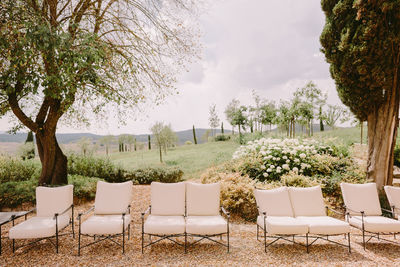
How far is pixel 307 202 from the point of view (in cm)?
482

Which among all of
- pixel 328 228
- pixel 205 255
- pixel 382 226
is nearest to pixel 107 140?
pixel 205 255

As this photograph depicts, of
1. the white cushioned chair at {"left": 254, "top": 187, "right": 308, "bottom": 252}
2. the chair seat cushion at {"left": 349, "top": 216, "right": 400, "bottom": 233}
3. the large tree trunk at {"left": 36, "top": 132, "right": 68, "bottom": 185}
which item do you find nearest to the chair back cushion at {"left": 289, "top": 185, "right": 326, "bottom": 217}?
the white cushioned chair at {"left": 254, "top": 187, "right": 308, "bottom": 252}

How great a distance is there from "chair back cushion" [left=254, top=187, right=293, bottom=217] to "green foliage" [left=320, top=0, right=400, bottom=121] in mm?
3483

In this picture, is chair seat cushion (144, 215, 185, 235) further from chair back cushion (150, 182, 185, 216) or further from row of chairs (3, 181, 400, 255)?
chair back cushion (150, 182, 185, 216)

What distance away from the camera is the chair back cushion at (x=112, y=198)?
15.8 feet

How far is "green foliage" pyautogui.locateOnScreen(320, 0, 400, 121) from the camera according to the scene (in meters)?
5.58

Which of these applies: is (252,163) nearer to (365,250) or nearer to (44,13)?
(365,250)

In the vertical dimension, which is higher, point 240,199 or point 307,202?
point 307,202

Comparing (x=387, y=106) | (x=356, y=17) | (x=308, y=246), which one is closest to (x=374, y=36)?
(x=356, y=17)

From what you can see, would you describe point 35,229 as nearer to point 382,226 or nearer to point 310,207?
point 310,207

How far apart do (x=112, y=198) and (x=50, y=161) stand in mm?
3666

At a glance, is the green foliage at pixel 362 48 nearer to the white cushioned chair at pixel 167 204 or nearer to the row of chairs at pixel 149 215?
the row of chairs at pixel 149 215

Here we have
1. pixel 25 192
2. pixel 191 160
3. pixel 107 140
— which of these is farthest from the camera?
pixel 107 140

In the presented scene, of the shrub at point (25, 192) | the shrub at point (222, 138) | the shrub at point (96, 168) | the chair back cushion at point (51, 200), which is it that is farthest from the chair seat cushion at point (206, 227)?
the shrub at point (222, 138)
